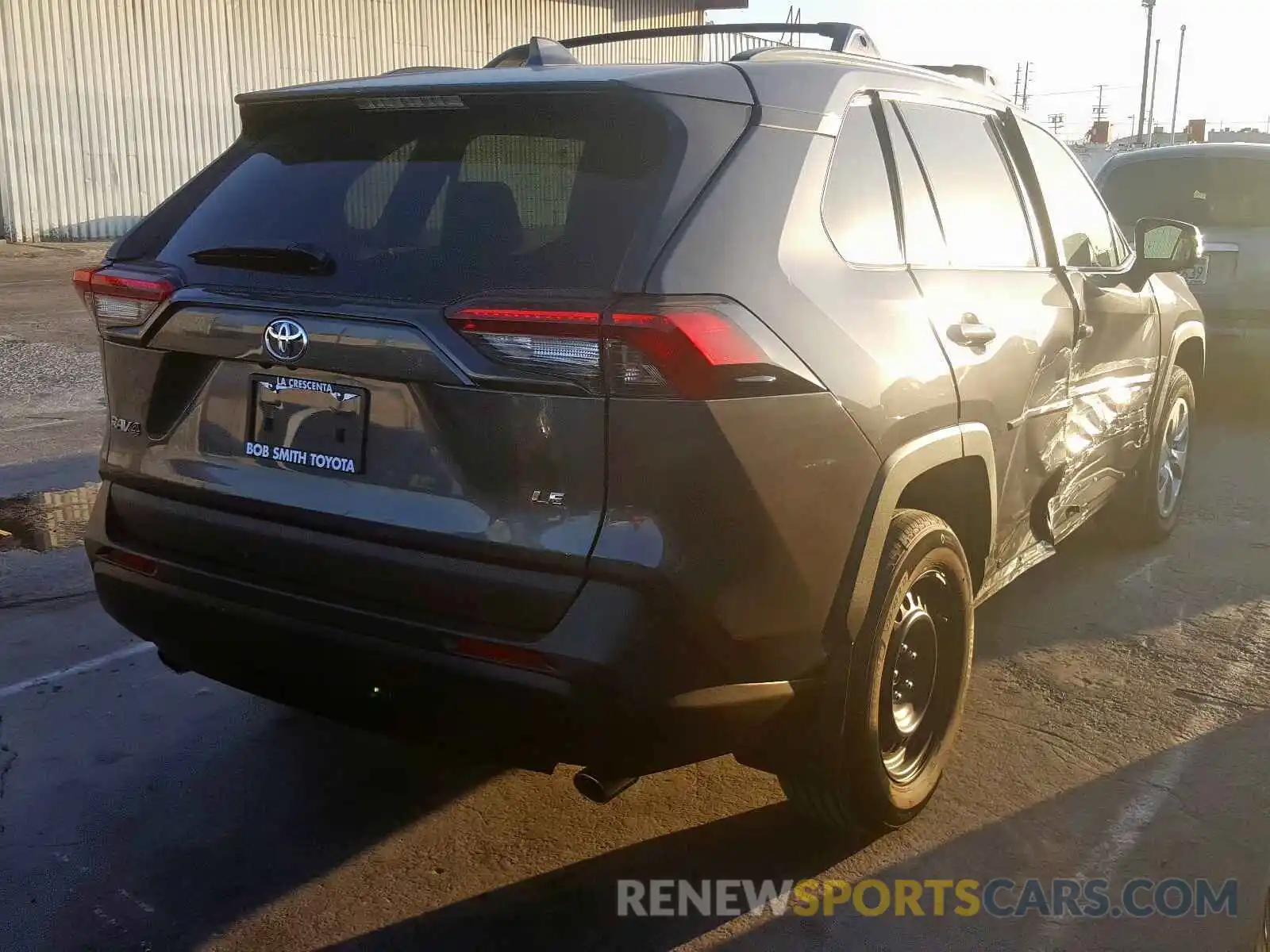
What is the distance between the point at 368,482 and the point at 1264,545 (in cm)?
491

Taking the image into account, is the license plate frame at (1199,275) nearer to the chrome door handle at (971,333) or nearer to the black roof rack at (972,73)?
the black roof rack at (972,73)

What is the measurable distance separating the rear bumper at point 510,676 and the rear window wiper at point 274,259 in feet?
1.86

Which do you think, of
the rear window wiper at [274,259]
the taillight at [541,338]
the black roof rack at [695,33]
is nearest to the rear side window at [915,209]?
the black roof rack at [695,33]

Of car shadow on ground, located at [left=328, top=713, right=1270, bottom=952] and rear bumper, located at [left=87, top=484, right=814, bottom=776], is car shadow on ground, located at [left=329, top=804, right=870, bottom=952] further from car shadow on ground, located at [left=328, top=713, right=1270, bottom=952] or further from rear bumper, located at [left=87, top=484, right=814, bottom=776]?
rear bumper, located at [left=87, top=484, right=814, bottom=776]

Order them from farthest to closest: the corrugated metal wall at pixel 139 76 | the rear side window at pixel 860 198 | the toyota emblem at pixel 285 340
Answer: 1. the corrugated metal wall at pixel 139 76
2. the rear side window at pixel 860 198
3. the toyota emblem at pixel 285 340

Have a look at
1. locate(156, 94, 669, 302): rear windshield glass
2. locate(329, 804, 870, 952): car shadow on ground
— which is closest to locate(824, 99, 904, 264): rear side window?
locate(156, 94, 669, 302): rear windshield glass

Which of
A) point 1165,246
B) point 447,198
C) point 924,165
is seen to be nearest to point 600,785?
point 447,198

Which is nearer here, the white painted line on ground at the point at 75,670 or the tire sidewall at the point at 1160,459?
the white painted line on ground at the point at 75,670

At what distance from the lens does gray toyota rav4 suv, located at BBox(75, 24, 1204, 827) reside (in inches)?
95.9

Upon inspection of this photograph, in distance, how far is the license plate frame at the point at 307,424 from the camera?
2611mm

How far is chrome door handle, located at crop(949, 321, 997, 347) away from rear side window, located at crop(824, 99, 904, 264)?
244mm

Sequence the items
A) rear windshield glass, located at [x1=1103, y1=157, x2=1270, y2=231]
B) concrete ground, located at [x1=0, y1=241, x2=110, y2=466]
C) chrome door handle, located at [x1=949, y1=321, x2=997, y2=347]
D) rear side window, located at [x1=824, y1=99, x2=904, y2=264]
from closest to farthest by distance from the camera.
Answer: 1. rear side window, located at [x1=824, y1=99, x2=904, y2=264]
2. chrome door handle, located at [x1=949, y1=321, x2=997, y2=347]
3. concrete ground, located at [x1=0, y1=241, x2=110, y2=466]
4. rear windshield glass, located at [x1=1103, y1=157, x2=1270, y2=231]

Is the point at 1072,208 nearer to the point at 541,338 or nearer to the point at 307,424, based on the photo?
the point at 541,338

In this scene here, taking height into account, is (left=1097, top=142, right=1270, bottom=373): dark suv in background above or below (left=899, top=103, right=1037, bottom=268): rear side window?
below
